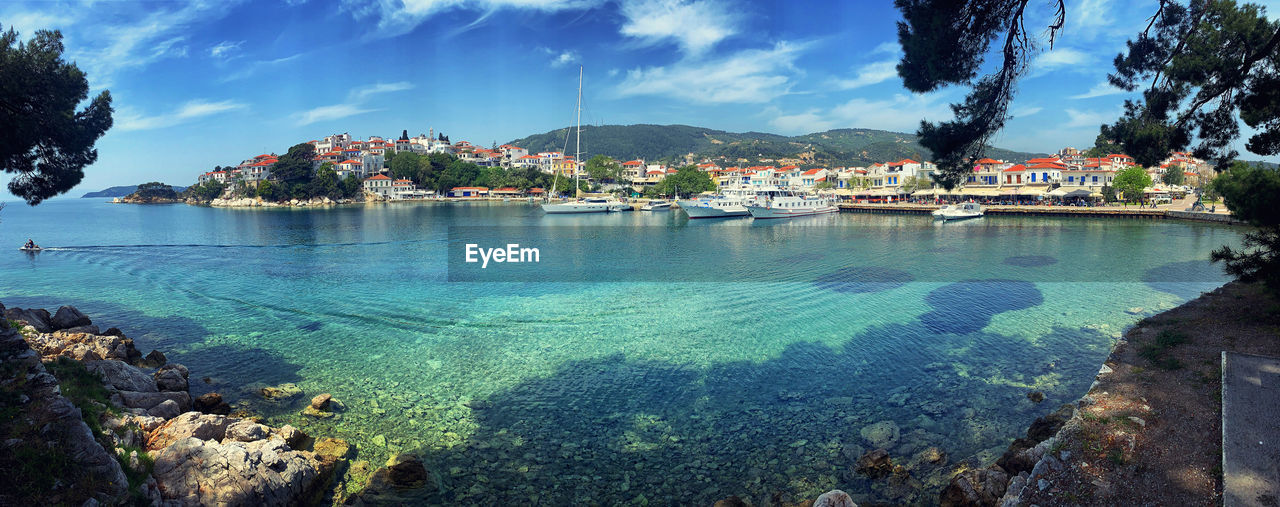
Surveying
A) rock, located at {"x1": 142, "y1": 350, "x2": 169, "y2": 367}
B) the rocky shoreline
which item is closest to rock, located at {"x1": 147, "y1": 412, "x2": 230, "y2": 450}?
the rocky shoreline

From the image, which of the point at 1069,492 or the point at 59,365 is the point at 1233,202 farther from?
the point at 59,365

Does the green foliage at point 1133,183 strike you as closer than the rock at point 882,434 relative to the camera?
No

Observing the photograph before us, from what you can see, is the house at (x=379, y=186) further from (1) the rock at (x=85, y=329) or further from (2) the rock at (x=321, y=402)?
(2) the rock at (x=321, y=402)

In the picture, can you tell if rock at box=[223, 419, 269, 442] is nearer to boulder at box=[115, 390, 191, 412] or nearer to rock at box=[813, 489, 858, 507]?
boulder at box=[115, 390, 191, 412]

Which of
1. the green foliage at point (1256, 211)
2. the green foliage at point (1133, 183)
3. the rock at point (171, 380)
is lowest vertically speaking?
the rock at point (171, 380)

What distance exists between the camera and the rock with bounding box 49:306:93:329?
9.81 metres

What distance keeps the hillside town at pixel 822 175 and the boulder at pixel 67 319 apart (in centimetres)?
3058

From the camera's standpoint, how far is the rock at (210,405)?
22.7 feet

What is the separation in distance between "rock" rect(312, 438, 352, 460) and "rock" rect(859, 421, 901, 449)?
229 inches

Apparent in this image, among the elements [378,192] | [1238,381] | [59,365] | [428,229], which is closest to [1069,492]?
[1238,381]

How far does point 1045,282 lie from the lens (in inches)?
598

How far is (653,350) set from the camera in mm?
9656

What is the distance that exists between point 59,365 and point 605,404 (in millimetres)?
6680

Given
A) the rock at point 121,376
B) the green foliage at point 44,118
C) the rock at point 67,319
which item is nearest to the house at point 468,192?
the rock at point 67,319
